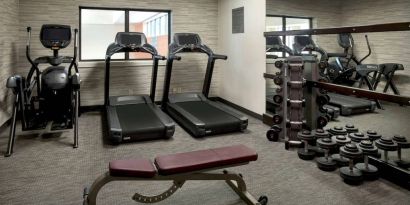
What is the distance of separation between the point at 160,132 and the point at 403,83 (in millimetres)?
3904

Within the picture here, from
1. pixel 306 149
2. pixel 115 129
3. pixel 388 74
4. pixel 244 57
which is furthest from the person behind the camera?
pixel 244 57

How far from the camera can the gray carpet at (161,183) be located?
267 centimetres

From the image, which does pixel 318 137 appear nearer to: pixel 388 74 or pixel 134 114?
pixel 388 74

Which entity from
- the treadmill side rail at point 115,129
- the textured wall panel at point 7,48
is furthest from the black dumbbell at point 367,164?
the textured wall panel at point 7,48

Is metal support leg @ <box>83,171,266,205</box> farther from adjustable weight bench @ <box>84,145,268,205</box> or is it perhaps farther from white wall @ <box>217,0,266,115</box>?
white wall @ <box>217,0,266,115</box>

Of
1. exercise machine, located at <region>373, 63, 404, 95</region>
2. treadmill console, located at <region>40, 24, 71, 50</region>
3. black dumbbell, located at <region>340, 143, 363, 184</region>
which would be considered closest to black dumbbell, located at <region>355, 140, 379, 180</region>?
black dumbbell, located at <region>340, 143, 363, 184</region>

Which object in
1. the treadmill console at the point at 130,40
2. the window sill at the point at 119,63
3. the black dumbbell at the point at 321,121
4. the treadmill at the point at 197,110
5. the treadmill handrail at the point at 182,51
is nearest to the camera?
the black dumbbell at the point at 321,121

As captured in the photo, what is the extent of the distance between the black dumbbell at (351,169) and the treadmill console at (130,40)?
394cm

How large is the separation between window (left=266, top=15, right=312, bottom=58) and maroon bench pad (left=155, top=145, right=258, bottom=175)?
10.6 ft

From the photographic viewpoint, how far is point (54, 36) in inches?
190

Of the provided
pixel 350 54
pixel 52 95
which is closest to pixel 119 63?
pixel 52 95

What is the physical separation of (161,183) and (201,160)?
0.90m

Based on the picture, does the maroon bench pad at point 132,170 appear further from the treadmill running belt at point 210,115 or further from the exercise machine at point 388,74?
the exercise machine at point 388,74

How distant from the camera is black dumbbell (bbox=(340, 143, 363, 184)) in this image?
2.91 meters
